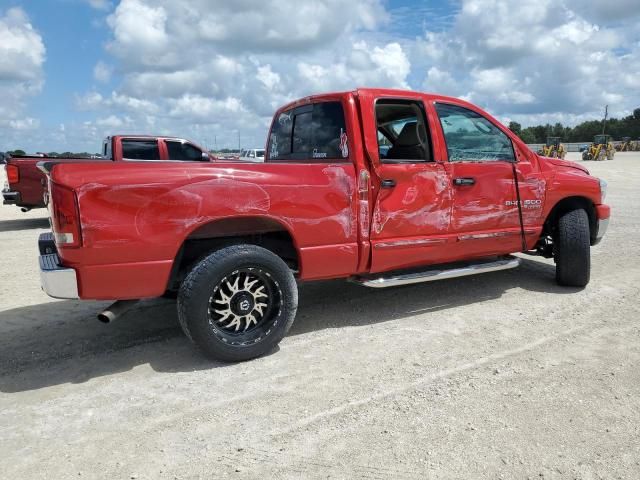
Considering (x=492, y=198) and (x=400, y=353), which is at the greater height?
(x=492, y=198)

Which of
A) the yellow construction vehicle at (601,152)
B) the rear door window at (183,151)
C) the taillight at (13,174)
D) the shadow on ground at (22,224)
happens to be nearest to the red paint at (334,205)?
the rear door window at (183,151)

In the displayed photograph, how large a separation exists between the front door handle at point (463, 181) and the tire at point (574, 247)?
50.4 inches

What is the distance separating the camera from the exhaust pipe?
334 cm

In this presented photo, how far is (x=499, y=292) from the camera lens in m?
5.12

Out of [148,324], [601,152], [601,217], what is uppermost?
[601,152]

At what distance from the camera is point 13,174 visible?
9.77m

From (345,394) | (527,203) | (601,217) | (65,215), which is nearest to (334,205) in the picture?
(345,394)

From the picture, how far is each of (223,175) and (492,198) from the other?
263cm

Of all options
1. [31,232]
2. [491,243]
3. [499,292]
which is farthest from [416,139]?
[31,232]

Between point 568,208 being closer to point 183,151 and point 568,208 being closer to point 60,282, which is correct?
point 60,282

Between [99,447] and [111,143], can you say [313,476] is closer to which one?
[99,447]

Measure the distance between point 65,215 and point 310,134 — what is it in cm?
230

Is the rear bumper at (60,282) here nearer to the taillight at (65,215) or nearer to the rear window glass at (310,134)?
the taillight at (65,215)

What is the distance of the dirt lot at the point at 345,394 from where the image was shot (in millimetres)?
2393
